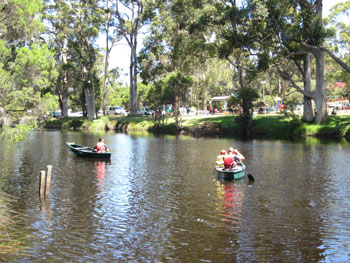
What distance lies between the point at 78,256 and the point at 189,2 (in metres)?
42.8

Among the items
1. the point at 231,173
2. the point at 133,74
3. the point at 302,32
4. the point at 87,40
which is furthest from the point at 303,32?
the point at 87,40

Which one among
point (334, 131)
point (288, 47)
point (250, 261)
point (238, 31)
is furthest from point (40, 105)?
point (334, 131)

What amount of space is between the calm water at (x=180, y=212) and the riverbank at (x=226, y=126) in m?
18.2

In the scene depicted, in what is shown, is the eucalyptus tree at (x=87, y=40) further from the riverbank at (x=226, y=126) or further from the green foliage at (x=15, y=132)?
the green foliage at (x=15, y=132)

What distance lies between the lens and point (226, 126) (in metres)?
56.3

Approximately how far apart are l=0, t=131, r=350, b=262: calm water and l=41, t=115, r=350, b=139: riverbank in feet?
59.6

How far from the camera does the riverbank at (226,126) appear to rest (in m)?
46.8

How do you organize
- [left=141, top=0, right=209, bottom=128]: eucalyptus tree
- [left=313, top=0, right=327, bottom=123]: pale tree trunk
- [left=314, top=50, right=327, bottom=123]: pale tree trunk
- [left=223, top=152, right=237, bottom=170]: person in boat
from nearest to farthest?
[left=223, top=152, right=237, bottom=170]: person in boat, [left=313, top=0, right=327, bottom=123]: pale tree trunk, [left=314, top=50, right=327, bottom=123]: pale tree trunk, [left=141, top=0, right=209, bottom=128]: eucalyptus tree

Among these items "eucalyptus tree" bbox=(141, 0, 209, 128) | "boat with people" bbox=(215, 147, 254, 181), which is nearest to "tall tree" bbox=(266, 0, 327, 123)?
"eucalyptus tree" bbox=(141, 0, 209, 128)

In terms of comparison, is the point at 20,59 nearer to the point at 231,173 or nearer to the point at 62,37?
the point at 231,173

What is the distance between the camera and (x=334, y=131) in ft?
151

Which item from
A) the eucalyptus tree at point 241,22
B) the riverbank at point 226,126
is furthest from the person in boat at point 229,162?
the riverbank at point 226,126

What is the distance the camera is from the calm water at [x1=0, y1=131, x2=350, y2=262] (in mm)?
12188

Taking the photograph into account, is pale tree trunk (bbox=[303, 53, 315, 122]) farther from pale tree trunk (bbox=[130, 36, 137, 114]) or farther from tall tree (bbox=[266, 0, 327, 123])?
pale tree trunk (bbox=[130, 36, 137, 114])
